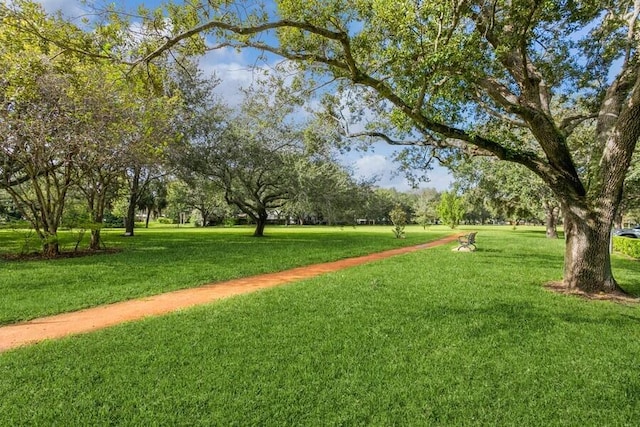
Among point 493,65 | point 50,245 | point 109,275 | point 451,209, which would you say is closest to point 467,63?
point 493,65

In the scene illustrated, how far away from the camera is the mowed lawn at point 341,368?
296cm

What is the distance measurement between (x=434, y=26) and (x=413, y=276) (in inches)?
225

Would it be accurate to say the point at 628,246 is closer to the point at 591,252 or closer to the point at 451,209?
the point at 591,252

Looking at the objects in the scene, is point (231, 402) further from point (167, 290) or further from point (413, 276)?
point (413, 276)

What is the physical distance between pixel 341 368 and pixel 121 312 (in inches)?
163

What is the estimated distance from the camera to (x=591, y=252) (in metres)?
7.68

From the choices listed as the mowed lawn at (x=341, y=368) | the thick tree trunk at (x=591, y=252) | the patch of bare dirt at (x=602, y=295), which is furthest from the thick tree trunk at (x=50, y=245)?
the thick tree trunk at (x=591, y=252)

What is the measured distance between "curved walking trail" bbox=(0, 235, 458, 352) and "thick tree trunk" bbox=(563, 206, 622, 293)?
19.8ft

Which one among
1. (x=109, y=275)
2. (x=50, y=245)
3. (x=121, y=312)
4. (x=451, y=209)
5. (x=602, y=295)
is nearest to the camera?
(x=121, y=312)

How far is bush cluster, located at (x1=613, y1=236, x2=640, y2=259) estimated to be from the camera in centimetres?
1616

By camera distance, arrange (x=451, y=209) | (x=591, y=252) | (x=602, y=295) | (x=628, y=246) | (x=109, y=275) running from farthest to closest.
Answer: (x=451, y=209) < (x=628, y=246) < (x=109, y=275) < (x=591, y=252) < (x=602, y=295)

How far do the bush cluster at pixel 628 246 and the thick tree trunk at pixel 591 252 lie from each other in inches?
448

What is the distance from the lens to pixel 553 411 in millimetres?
3033

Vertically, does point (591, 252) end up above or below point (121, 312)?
above
